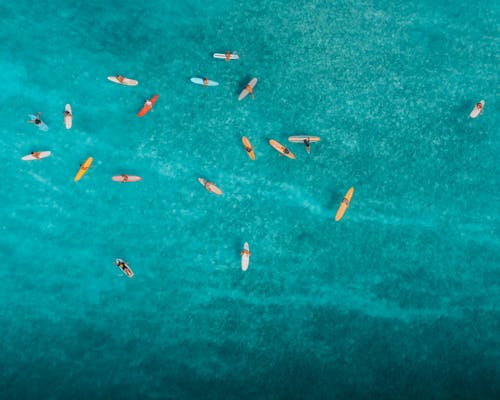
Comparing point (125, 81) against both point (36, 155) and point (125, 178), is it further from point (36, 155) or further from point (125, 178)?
point (36, 155)

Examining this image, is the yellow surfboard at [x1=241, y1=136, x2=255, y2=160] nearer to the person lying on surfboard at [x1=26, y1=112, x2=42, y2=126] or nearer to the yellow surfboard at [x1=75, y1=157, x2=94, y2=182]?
the yellow surfboard at [x1=75, y1=157, x2=94, y2=182]

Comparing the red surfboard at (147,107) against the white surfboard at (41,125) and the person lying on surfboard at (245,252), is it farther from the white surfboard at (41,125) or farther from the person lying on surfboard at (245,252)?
the person lying on surfboard at (245,252)

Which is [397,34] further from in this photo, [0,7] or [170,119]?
[0,7]

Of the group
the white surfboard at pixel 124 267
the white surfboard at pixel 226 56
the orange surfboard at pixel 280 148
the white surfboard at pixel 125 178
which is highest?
the white surfboard at pixel 226 56

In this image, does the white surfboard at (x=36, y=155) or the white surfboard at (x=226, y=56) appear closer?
the white surfboard at (x=36, y=155)

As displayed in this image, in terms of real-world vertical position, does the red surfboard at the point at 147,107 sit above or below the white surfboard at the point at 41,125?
above

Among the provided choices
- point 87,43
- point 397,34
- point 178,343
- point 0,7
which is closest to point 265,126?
point 397,34

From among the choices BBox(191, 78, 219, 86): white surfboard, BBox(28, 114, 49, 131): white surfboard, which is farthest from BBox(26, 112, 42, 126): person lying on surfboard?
BBox(191, 78, 219, 86): white surfboard

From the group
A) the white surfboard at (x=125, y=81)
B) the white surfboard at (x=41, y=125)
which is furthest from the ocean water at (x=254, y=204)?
the white surfboard at (x=41, y=125)
